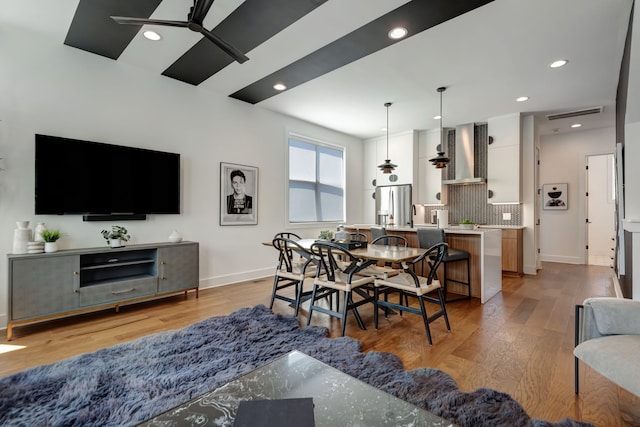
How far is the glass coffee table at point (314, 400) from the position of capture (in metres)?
1.09

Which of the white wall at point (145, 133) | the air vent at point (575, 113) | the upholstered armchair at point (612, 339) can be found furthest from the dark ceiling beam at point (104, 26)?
the air vent at point (575, 113)

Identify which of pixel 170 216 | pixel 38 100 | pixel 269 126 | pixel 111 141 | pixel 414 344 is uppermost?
pixel 269 126

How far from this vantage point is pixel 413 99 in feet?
15.0

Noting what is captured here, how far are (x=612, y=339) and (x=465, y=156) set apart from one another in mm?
4917

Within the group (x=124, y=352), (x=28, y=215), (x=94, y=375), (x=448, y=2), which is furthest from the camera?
(x=28, y=215)

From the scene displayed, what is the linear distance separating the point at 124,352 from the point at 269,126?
3942mm

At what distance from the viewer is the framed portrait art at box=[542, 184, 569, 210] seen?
642 cm

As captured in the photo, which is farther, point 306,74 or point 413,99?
point 413,99

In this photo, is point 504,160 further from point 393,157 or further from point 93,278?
point 93,278

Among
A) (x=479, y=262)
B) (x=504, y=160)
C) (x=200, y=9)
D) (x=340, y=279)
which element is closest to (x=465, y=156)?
(x=504, y=160)

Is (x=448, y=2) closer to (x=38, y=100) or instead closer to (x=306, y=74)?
(x=306, y=74)

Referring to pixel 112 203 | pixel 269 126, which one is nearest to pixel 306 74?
pixel 269 126

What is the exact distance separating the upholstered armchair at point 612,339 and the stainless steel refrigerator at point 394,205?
4.37m

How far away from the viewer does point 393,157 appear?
6668 mm
